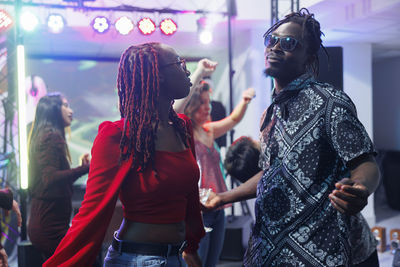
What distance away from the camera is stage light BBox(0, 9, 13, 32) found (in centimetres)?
484

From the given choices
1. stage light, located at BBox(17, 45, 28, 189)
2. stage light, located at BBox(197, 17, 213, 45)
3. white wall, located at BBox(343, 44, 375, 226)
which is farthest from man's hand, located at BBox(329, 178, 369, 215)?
white wall, located at BBox(343, 44, 375, 226)

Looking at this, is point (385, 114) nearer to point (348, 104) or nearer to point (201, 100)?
point (201, 100)

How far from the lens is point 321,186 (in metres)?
1.35

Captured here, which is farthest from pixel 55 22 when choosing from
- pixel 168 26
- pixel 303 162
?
pixel 303 162

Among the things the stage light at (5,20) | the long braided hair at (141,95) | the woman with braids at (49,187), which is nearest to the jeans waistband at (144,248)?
the long braided hair at (141,95)

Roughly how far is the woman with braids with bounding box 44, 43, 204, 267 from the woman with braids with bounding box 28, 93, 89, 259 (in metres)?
1.59

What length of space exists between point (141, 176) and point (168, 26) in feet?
14.3

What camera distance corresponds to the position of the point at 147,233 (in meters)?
1.36

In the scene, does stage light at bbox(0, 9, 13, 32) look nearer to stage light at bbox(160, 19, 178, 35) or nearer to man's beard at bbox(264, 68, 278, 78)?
stage light at bbox(160, 19, 178, 35)

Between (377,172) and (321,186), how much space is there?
0.56ft

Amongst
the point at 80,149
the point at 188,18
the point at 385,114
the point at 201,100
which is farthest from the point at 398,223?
the point at 80,149

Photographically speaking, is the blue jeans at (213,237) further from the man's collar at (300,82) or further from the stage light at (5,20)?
the stage light at (5,20)

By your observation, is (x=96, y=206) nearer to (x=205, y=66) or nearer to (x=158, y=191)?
(x=158, y=191)

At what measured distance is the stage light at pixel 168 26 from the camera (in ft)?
17.8
